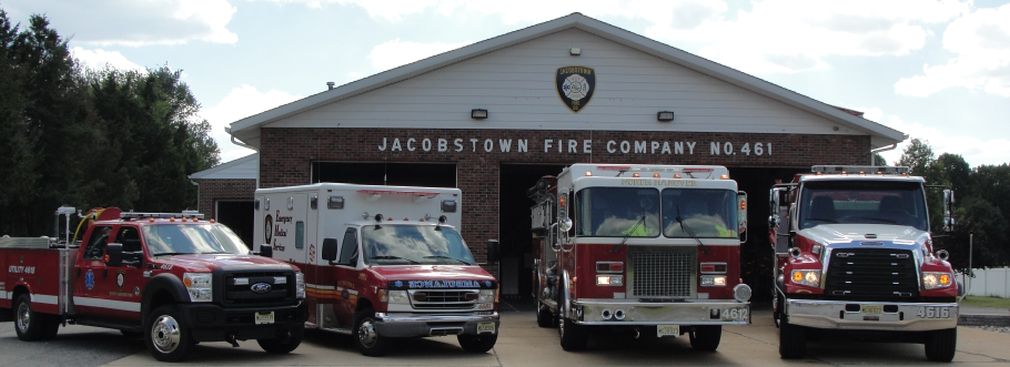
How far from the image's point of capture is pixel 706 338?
1628 cm

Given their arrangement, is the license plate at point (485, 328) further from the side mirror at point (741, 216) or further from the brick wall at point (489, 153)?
the brick wall at point (489, 153)

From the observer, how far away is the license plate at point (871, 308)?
575 inches

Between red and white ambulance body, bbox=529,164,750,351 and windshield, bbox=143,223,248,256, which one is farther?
windshield, bbox=143,223,248,256

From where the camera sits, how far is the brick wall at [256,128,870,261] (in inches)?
1011

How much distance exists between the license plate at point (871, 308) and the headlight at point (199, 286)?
858 cm

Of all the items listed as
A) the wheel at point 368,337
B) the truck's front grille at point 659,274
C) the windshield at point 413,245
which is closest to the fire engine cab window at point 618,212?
the truck's front grille at point 659,274

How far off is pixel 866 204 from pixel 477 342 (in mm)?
6208

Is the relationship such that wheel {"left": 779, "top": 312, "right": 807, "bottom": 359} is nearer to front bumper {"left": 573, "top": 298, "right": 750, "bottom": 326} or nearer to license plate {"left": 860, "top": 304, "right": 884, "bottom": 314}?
front bumper {"left": 573, "top": 298, "right": 750, "bottom": 326}

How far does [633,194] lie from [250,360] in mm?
5757

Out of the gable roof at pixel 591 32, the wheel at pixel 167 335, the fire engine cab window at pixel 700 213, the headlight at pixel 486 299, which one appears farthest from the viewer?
the gable roof at pixel 591 32

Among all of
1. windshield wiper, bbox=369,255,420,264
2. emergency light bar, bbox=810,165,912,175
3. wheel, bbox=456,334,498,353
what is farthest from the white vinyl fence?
windshield wiper, bbox=369,255,420,264

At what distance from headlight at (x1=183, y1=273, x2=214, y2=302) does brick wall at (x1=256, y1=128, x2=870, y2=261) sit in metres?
11.5

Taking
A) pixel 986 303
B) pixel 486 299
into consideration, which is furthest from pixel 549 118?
pixel 986 303

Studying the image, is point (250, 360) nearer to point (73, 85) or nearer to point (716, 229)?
point (716, 229)
